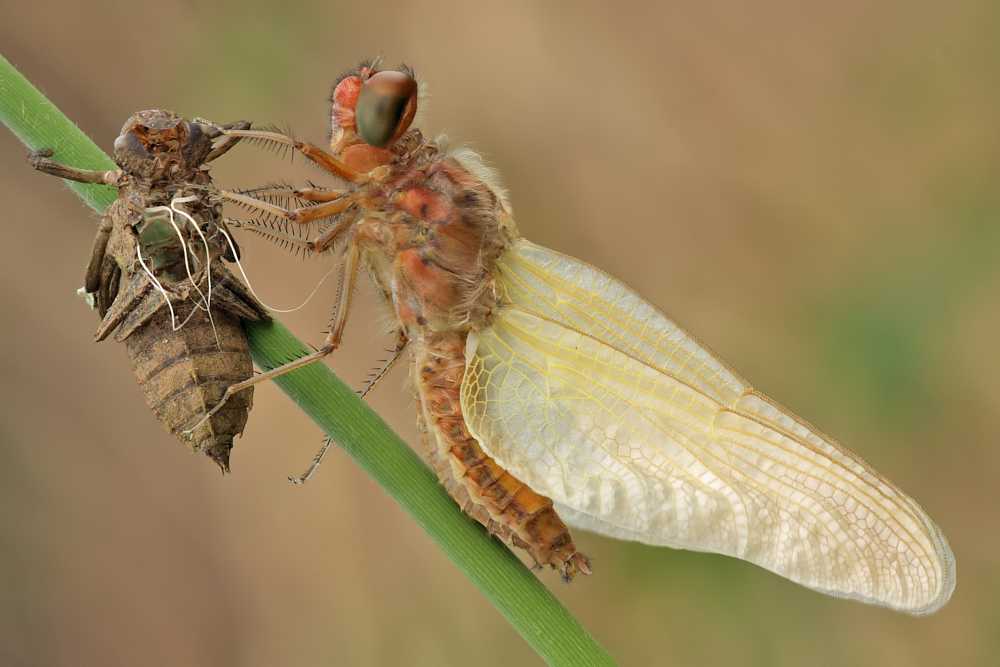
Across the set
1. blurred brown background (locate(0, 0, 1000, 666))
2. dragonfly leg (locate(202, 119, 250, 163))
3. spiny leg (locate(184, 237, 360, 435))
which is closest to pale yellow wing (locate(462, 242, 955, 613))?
spiny leg (locate(184, 237, 360, 435))

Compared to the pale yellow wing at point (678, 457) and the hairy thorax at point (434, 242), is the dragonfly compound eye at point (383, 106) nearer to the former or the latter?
the hairy thorax at point (434, 242)

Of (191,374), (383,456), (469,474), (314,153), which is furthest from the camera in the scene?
(314,153)

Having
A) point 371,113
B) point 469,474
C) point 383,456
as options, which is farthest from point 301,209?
point 469,474

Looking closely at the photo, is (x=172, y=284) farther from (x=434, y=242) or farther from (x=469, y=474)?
(x=469, y=474)

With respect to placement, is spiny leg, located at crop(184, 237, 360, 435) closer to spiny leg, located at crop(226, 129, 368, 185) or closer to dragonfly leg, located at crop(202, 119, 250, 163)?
spiny leg, located at crop(226, 129, 368, 185)

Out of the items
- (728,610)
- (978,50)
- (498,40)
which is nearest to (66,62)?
(498,40)

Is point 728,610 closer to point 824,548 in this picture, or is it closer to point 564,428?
point 824,548
